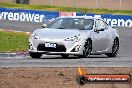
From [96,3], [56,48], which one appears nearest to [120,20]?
[96,3]

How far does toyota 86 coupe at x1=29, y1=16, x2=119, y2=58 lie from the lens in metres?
16.2

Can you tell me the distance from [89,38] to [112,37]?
1915 mm

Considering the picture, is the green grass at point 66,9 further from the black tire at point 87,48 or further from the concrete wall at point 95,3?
the black tire at point 87,48

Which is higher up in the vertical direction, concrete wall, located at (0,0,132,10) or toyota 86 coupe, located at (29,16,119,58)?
toyota 86 coupe, located at (29,16,119,58)

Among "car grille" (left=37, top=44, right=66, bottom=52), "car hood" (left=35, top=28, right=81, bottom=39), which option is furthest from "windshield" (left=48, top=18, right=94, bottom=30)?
"car grille" (left=37, top=44, right=66, bottom=52)

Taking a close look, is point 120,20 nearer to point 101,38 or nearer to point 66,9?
point 66,9

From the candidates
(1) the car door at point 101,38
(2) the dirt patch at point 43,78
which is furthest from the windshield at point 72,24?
(2) the dirt patch at point 43,78

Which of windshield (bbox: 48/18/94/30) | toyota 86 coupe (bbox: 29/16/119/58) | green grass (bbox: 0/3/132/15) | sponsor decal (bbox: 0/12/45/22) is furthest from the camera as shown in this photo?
green grass (bbox: 0/3/132/15)

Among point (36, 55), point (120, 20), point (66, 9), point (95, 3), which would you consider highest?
point (36, 55)

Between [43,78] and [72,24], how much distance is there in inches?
268

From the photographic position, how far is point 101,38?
18078mm

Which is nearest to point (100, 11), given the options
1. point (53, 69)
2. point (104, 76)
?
point (53, 69)

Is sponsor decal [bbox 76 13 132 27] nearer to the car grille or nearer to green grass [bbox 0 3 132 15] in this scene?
green grass [bbox 0 3 132 15]

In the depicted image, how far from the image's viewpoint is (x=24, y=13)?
49125 millimetres
